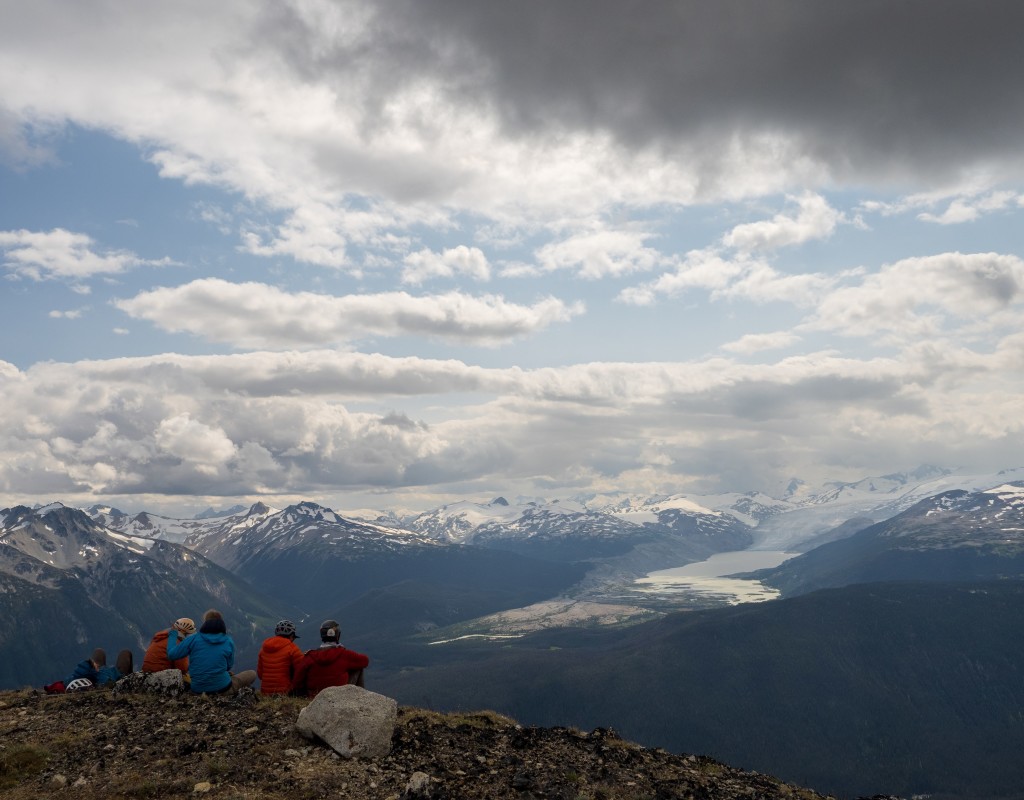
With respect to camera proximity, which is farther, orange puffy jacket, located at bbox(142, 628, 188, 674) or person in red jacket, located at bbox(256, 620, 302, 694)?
orange puffy jacket, located at bbox(142, 628, 188, 674)

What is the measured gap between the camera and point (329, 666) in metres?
28.8

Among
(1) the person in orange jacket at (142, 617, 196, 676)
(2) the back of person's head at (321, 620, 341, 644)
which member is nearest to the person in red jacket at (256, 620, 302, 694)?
(2) the back of person's head at (321, 620, 341, 644)

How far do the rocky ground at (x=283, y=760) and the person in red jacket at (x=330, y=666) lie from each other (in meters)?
1.47

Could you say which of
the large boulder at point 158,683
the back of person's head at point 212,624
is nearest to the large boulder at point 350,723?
the back of person's head at point 212,624

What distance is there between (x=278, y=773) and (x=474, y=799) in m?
6.12

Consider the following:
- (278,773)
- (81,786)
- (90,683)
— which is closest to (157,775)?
(81,786)

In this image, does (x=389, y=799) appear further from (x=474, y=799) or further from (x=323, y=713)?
(x=323, y=713)

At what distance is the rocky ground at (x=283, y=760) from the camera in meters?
20.9

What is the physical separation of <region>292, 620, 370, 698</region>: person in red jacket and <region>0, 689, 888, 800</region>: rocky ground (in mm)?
1473

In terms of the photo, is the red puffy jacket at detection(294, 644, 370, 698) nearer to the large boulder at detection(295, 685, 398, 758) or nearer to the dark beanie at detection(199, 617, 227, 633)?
the large boulder at detection(295, 685, 398, 758)

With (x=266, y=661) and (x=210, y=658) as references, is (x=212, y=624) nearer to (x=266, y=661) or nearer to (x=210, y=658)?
(x=210, y=658)

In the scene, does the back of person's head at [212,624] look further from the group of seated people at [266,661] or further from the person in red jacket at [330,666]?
the person in red jacket at [330,666]

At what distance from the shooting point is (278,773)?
2152 cm

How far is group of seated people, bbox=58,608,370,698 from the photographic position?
28.6 m
